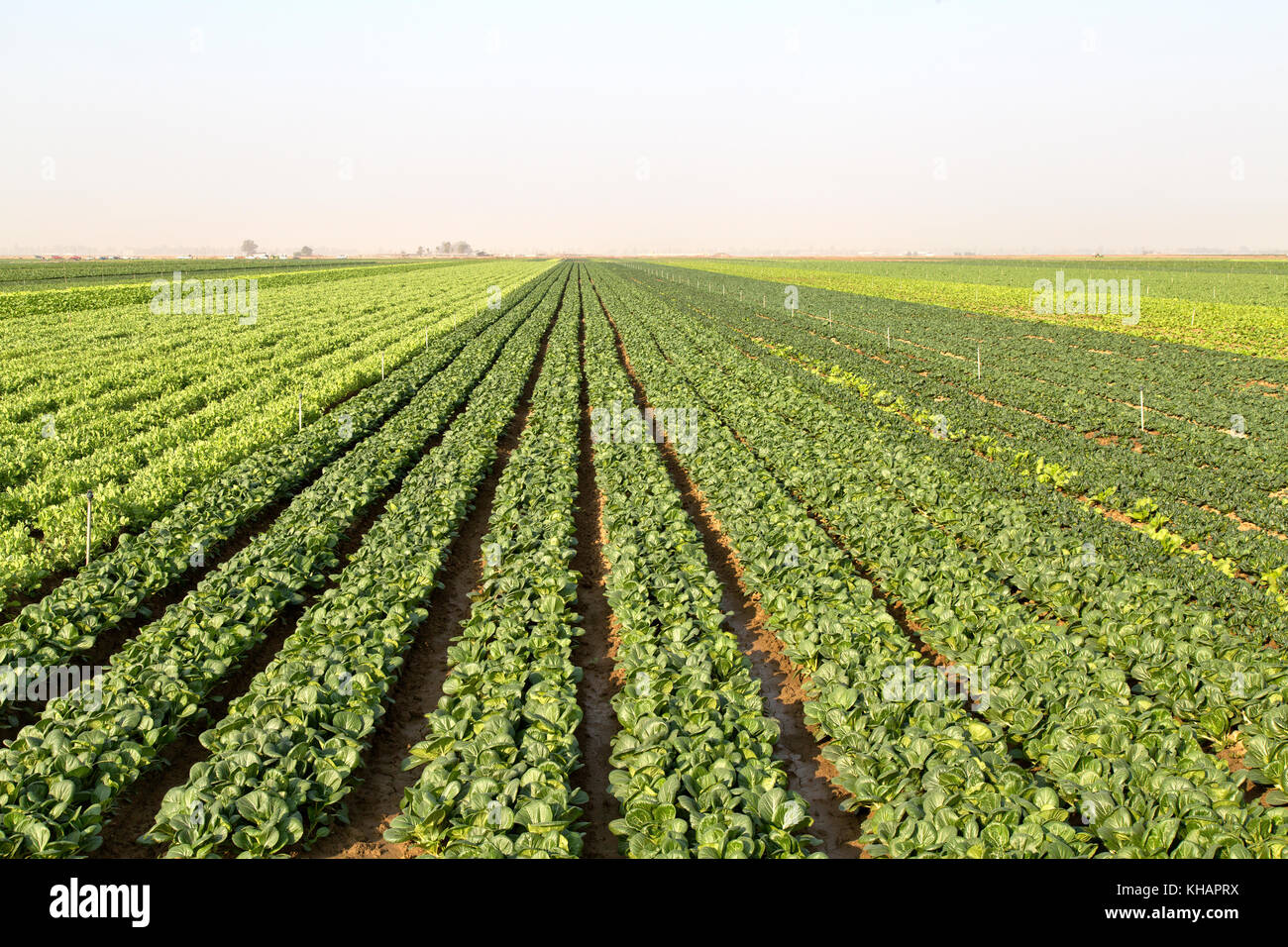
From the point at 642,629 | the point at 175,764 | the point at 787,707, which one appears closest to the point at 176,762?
the point at 175,764

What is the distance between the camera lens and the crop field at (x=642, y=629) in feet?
16.0

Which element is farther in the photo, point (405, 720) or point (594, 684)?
point (594, 684)

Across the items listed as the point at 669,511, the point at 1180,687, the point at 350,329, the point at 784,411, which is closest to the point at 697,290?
the point at 350,329

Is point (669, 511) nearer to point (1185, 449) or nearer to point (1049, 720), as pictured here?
point (1049, 720)

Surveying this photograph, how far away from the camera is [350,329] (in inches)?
1260

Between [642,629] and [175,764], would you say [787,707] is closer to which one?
[642,629]

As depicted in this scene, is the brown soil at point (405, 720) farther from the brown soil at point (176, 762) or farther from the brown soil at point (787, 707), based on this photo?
the brown soil at point (787, 707)

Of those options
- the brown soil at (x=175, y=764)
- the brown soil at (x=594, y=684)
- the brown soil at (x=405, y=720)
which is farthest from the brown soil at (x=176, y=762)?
the brown soil at (x=594, y=684)

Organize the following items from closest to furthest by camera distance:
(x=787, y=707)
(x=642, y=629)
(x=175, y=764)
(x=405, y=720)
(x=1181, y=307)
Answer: (x=175, y=764)
(x=405, y=720)
(x=787, y=707)
(x=642, y=629)
(x=1181, y=307)

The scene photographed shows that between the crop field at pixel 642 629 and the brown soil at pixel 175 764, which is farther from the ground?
the crop field at pixel 642 629

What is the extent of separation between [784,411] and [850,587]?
33.8 feet

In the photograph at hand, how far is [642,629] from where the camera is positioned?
7309 millimetres

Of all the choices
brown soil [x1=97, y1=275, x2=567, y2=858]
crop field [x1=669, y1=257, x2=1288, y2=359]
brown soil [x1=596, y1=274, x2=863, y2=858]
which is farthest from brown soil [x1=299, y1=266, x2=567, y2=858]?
crop field [x1=669, y1=257, x2=1288, y2=359]
